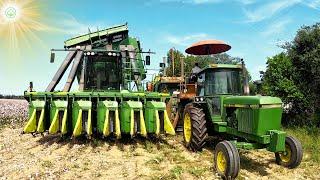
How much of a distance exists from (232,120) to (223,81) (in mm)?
1257

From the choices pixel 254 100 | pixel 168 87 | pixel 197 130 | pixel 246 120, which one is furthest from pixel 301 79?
pixel 254 100

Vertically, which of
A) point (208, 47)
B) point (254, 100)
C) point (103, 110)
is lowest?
point (103, 110)

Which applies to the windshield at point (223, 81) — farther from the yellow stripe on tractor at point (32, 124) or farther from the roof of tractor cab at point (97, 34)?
the roof of tractor cab at point (97, 34)

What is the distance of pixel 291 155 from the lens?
26.3ft

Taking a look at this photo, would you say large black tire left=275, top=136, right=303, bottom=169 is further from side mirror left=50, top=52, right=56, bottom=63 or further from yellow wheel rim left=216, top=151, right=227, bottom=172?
side mirror left=50, top=52, right=56, bottom=63

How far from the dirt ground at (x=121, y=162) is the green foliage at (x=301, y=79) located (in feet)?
30.4

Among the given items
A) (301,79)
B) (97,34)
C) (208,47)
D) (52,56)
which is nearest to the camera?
(52,56)

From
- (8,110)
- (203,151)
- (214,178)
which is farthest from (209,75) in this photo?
(8,110)

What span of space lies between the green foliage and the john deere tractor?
891cm

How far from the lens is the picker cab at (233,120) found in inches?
293

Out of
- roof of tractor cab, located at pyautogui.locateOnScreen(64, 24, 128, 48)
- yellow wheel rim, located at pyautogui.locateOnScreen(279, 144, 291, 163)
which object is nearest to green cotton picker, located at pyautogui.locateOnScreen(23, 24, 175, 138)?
yellow wheel rim, located at pyautogui.locateOnScreen(279, 144, 291, 163)

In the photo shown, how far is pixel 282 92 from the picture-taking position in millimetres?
19891

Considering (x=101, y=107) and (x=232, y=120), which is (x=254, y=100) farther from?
(x=101, y=107)

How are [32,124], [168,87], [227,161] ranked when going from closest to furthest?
[227,161]
[32,124]
[168,87]
